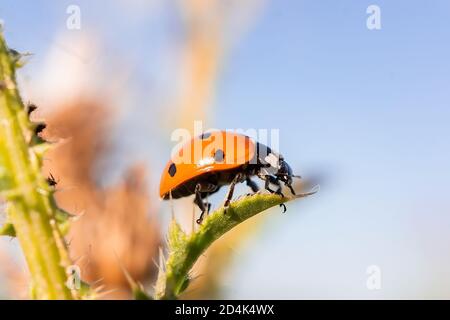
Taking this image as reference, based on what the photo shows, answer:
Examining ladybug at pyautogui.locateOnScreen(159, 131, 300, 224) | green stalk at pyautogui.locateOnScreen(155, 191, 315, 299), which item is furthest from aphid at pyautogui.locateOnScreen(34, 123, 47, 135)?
ladybug at pyautogui.locateOnScreen(159, 131, 300, 224)

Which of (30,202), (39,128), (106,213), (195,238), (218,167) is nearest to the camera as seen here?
(30,202)

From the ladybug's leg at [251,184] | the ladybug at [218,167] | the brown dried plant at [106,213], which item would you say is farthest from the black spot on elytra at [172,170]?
the brown dried plant at [106,213]

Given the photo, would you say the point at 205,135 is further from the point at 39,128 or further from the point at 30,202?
the point at 30,202

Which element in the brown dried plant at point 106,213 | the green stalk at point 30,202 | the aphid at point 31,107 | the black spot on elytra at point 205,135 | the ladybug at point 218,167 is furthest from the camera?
the brown dried plant at point 106,213

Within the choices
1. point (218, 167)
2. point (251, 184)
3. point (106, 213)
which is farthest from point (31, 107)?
point (106, 213)

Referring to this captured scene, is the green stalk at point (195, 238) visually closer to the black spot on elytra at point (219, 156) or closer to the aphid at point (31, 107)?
the aphid at point (31, 107)
